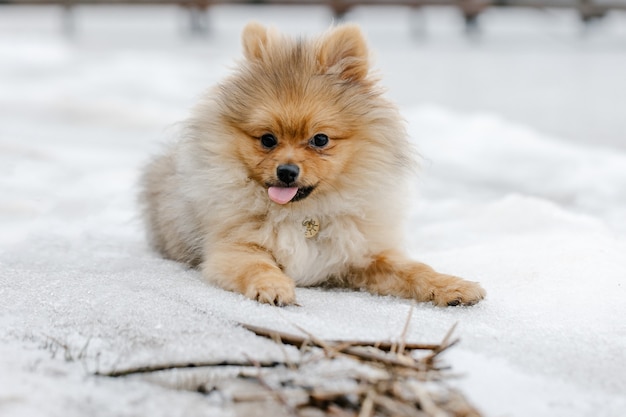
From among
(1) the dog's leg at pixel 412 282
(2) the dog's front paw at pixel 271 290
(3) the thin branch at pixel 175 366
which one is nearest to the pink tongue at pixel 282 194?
(2) the dog's front paw at pixel 271 290

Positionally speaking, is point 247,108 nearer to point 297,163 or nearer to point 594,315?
point 297,163

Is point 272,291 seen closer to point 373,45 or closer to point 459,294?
point 459,294

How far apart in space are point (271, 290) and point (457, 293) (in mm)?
703

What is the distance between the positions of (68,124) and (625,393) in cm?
673

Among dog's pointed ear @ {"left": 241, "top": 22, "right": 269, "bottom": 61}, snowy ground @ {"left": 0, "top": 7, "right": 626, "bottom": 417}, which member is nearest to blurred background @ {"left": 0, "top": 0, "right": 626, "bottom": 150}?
snowy ground @ {"left": 0, "top": 7, "right": 626, "bottom": 417}

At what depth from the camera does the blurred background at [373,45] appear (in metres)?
8.37

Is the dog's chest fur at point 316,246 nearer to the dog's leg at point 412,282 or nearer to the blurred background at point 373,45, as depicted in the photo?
the dog's leg at point 412,282

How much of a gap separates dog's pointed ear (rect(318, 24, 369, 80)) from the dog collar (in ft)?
2.07

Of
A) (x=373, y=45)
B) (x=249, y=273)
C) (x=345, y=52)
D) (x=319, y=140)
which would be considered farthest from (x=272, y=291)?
(x=373, y=45)

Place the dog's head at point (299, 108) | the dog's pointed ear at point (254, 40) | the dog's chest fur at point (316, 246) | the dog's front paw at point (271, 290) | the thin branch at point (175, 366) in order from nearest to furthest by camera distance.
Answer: the thin branch at point (175, 366) < the dog's front paw at point (271, 290) < the dog's head at point (299, 108) < the dog's chest fur at point (316, 246) < the dog's pointed ear at point (254, 40)

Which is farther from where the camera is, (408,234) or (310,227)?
(408,234)

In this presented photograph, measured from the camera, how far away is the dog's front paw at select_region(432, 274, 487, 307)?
3.06 metres

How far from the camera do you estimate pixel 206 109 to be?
11.6 ft

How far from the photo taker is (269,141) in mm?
3281
